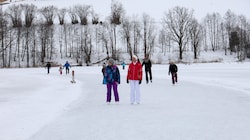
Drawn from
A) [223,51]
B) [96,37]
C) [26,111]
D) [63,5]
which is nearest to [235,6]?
[223,51]

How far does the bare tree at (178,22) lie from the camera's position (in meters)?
68.5

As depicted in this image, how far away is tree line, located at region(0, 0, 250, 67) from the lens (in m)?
66.9

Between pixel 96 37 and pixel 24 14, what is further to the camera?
pixel 24 14

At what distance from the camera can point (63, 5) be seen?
273 ft

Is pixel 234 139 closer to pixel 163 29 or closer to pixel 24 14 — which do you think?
pixel 163 29

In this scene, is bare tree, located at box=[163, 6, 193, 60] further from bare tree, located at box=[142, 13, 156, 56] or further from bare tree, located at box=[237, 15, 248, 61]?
bare tree, located at box=[237, 15, 248, 61]

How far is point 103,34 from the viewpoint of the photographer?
69188 millimetres

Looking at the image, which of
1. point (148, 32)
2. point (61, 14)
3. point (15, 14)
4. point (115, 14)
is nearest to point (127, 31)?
point (148, 32)

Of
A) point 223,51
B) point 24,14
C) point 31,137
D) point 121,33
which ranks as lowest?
point 31,137

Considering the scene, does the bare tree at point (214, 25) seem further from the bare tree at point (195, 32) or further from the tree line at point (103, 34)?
the bare tree at point (195, 32)

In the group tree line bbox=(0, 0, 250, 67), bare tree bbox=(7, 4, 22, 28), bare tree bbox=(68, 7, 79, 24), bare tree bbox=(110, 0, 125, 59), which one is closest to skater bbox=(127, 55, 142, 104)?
tree line bbox=(0, 0, 250, 67)

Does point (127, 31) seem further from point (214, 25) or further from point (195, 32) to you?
point (214, 25)

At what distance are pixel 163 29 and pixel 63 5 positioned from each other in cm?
2958

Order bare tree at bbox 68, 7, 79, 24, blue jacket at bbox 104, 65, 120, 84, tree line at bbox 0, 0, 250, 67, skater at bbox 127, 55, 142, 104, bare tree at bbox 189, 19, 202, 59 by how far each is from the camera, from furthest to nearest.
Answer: bare tree at bbox 68, 7, 79, 24, bare tree at bbox 189, 19, 202, 59, tree line at bbox 0, 0, 250, 67, skater at bbox 127, 55, 142, 104, blue jacket at bbox 104, 65, 120, 84
